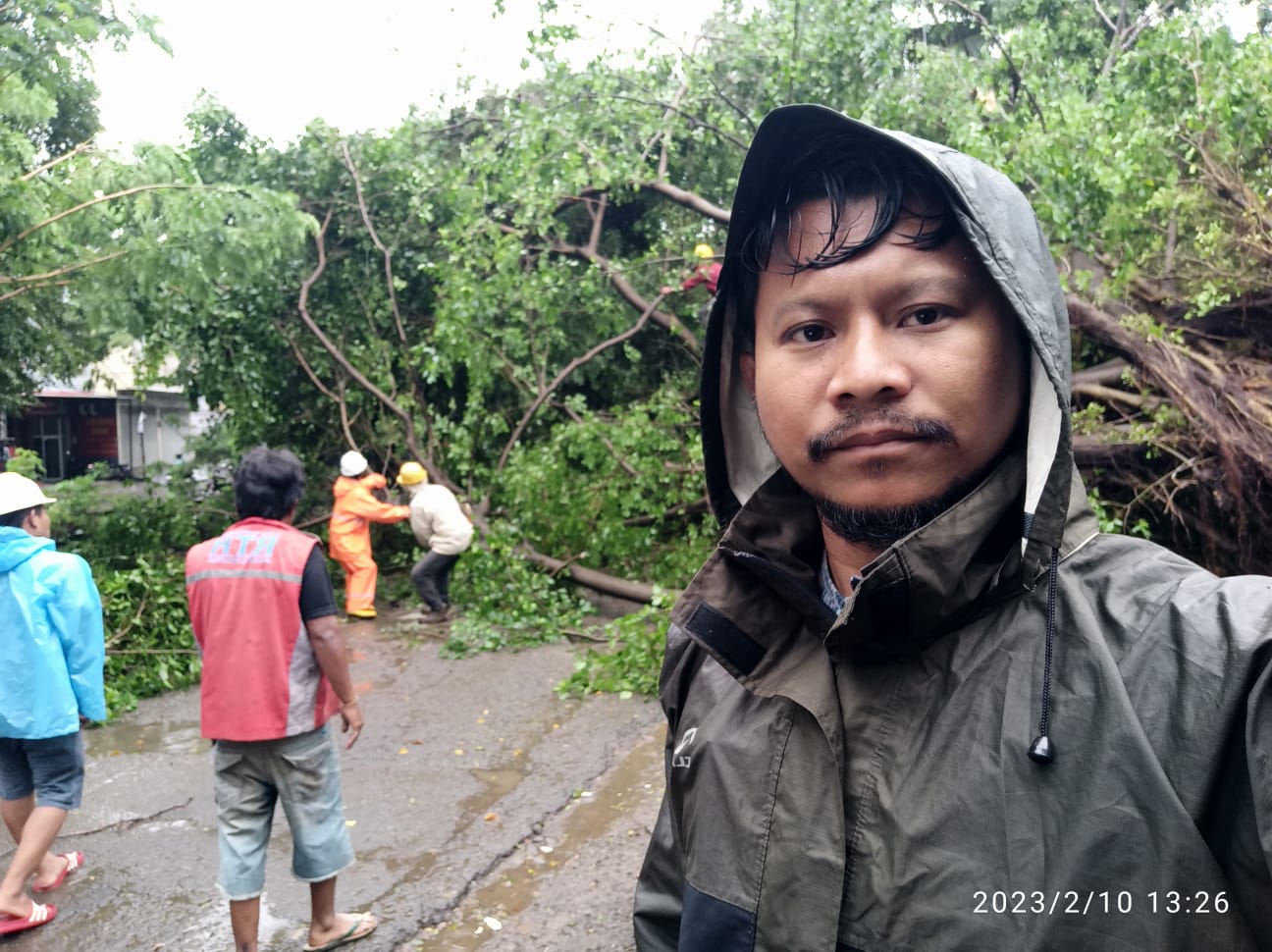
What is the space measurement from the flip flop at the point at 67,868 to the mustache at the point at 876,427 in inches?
169

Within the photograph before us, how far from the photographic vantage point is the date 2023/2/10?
3.14ft

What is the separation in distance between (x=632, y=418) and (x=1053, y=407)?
291 inches

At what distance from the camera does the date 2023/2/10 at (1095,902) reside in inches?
37.7

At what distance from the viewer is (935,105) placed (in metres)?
8.18

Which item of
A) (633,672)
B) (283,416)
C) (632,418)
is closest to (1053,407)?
(633,672)

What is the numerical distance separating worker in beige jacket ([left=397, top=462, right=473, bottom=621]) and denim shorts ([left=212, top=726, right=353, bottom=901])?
5244mm

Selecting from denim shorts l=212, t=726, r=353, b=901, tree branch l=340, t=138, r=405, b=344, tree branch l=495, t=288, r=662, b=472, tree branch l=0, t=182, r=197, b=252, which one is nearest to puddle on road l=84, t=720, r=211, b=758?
denim shorts l=212, t=726, r=353, b=901

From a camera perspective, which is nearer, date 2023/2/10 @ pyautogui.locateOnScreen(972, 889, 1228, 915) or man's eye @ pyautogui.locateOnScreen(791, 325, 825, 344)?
date 2023/2/10 @ pyautogui.locateOnScreen(972, 889, 1228, 915)

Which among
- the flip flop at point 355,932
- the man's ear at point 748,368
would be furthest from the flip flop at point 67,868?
the man's ear at point 748,368

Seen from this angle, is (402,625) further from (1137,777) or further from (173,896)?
(1137,777)

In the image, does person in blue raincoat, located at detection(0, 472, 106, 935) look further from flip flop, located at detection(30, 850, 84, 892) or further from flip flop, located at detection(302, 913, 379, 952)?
flip flop, located at detection(302, 913, 379, 952)

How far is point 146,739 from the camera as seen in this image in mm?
6020

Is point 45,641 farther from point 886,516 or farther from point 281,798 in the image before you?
point 886,516

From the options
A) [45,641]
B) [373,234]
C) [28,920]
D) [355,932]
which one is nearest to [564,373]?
[373,234]
